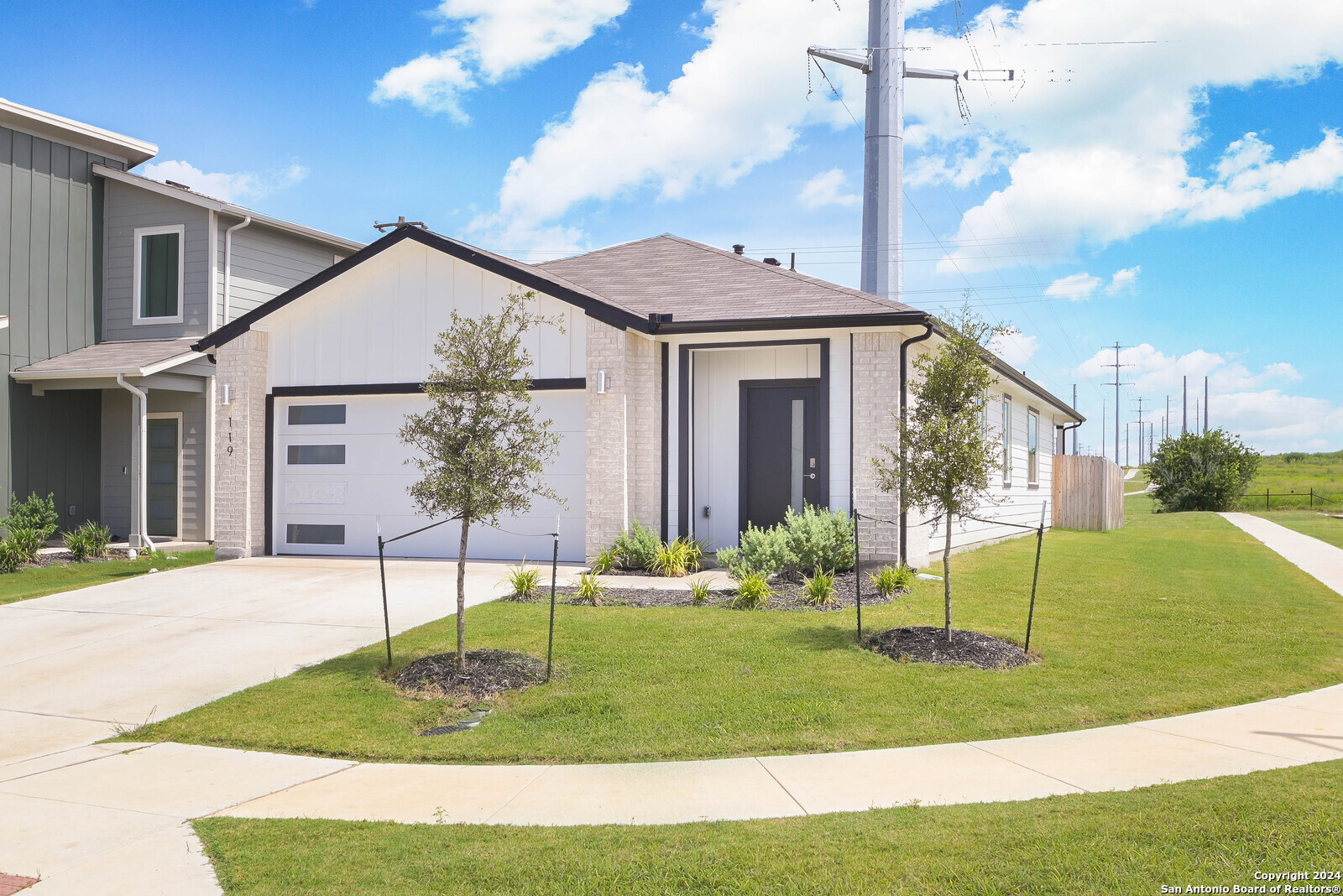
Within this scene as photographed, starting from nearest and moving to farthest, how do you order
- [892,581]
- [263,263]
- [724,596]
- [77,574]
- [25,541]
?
[724,596] → [892,581] → [77,574] → [25,541] → [263,263]

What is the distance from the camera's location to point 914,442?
8445 mm

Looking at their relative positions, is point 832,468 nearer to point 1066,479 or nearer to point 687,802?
point 687,802

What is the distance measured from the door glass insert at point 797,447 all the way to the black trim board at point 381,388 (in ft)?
9.91

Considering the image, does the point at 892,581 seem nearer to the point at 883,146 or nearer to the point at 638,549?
the point at 638,549

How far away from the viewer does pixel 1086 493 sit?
25.5 meters

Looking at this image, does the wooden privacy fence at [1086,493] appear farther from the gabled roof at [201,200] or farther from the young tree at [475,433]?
the young tree at [475,433]

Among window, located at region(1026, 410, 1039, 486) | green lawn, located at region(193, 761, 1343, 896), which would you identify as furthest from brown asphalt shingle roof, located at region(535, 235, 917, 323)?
window, located at region(1026, 410, 1039, 486)

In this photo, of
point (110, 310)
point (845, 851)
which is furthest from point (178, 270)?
point (845, 851)

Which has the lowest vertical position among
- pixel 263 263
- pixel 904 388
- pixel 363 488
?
pixel 363 488

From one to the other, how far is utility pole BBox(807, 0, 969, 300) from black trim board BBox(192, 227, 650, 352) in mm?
10614

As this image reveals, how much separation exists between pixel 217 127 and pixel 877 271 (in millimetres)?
14114

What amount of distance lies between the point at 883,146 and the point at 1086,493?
10.7m

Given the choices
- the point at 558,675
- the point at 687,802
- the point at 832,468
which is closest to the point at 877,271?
the point at 832,468

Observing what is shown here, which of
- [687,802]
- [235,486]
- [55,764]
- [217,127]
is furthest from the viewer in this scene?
[217,127]
